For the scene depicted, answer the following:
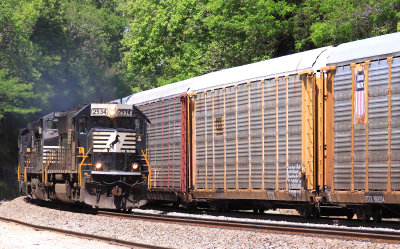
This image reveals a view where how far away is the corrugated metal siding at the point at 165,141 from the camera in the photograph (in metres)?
21.2

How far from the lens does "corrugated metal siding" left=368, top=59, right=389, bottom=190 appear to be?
1341 centimetres

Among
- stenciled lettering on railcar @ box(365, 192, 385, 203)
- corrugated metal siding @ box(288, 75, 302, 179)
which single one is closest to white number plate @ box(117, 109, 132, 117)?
corrugated metal siding @ box(288, 75, 302, 179)

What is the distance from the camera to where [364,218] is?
14.6 m

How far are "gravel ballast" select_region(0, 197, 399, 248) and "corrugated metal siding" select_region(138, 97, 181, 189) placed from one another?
358 centimetres

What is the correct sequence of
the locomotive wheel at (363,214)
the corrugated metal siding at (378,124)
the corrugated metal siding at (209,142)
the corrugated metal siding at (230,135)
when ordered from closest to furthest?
the corrugated metal siding at (378,124)
the locomotive wheel at (363,214)
the corrugated metal siding at (230,135)
the corrugated metal siding at (209,142)

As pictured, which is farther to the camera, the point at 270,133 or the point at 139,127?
the point at 139,127

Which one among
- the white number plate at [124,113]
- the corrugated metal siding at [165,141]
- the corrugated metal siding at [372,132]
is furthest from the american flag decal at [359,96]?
the white number plate at [124,113]

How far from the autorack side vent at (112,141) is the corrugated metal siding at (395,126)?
9961 mm

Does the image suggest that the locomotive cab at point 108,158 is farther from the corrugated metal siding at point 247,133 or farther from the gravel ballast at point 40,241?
the gravel ballast at point 40,241

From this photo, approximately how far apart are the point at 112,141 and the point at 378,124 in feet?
31.9

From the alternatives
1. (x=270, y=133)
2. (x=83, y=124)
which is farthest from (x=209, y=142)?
(x=83, y=124)

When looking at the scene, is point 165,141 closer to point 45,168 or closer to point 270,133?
point 45,168

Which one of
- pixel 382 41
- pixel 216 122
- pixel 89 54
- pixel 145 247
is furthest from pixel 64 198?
pixel 89 54

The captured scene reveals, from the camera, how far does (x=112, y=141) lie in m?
20.7
